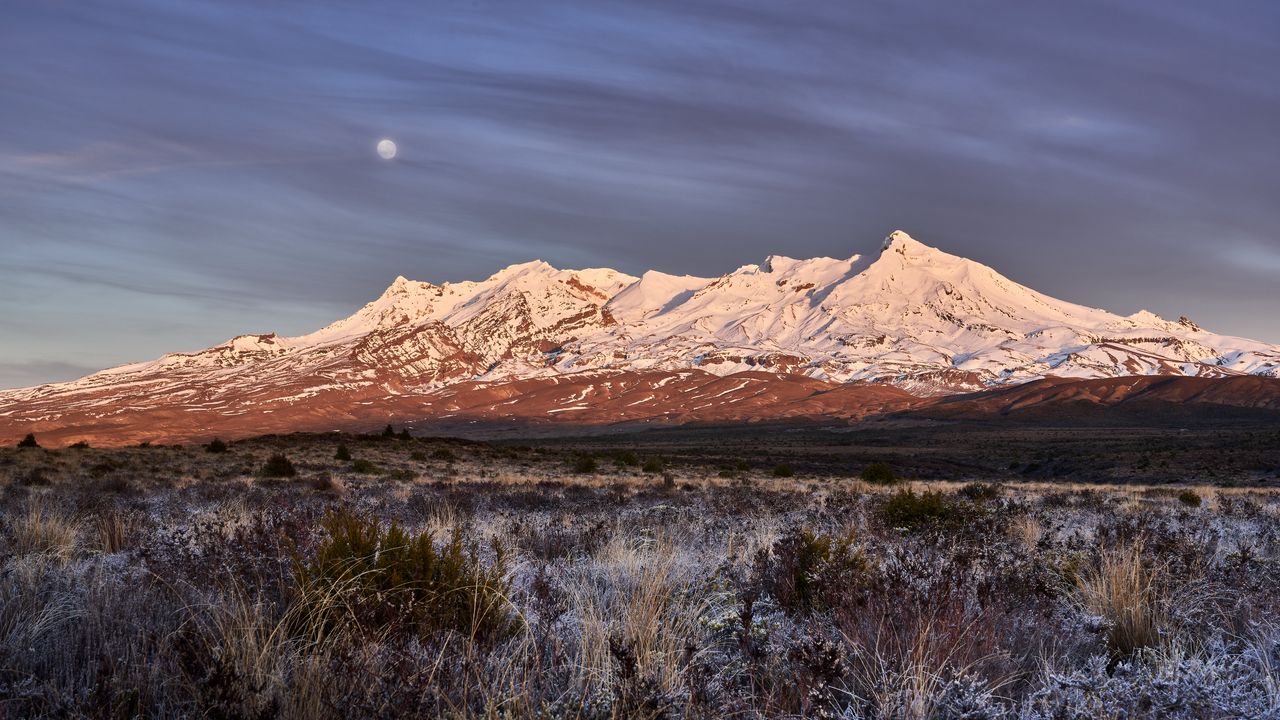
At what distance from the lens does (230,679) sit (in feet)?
10.3

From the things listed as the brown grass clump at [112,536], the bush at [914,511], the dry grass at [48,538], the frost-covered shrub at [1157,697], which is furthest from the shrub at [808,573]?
the brown grass clump at [112,536]

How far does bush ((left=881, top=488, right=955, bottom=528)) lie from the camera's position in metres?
11.9

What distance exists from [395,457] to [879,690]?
3862 cm

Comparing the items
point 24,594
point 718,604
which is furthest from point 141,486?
point 718,604

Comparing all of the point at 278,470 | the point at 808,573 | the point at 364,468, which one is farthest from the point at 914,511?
the point at 364,468

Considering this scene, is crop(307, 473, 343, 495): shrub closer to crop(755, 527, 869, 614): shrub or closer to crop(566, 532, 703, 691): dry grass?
crop(566, 532, 703, 691): dry grass

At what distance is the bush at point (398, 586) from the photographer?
181 inches

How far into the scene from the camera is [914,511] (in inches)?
479

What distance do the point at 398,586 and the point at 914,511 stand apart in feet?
30.6

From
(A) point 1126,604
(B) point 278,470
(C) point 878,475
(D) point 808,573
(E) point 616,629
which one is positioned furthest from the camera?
(C) point 878,475

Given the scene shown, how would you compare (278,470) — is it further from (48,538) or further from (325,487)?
(48,538)

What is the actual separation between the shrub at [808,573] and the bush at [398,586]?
82.6 inches

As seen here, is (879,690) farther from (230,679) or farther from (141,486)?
(141,486)

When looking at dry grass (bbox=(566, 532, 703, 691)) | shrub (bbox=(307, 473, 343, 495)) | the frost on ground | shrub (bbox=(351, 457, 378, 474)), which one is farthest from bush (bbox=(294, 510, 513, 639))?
shrub (bbox=(351, 457, 378, 474))
